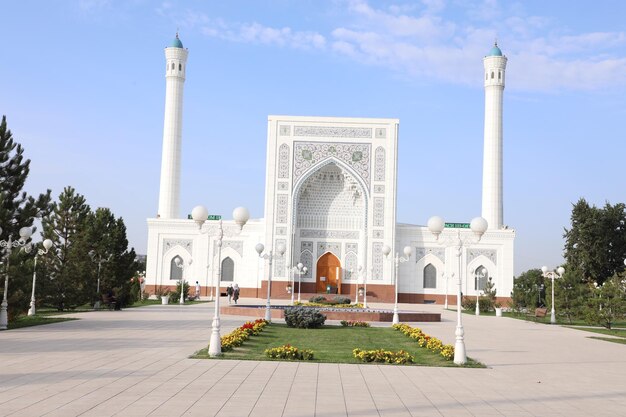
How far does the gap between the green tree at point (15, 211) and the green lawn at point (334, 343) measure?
21.3 feet

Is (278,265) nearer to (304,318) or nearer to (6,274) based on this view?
(304,318)

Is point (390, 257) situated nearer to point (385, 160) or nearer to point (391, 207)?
point (391, 207)

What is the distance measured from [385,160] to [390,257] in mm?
6068

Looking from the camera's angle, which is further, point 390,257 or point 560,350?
point 390,257

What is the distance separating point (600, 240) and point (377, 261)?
1354cm

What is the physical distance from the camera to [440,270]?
44656 mm

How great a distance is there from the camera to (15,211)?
20.1 metres

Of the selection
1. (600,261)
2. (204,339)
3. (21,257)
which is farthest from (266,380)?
(600,261)

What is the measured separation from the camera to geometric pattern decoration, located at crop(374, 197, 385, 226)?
4359 centimetres

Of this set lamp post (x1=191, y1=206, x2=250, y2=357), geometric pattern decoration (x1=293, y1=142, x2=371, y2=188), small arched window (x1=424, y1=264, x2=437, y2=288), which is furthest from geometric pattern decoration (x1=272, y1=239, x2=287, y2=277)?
lamp post (x1=191, y1=206, x2=250, y2=357)

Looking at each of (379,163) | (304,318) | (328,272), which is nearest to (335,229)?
(328,272)

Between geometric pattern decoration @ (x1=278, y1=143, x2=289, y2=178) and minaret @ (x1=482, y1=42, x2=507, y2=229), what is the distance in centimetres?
1254

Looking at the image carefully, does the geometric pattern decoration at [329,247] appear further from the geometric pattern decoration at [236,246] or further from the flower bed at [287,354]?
the flower bed at [287,354]

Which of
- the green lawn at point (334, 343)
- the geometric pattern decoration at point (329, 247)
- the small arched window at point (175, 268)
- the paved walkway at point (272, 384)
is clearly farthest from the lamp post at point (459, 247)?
the small arched window at point (175, 268)
